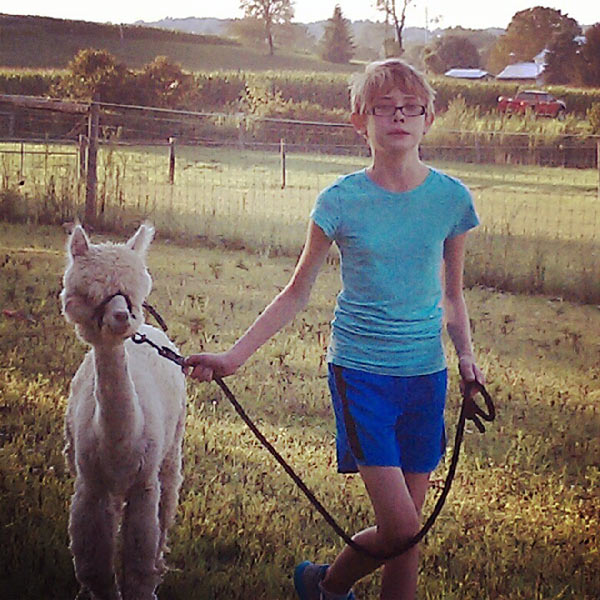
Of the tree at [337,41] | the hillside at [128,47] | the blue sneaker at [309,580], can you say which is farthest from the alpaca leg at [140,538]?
the tree at [337,41]

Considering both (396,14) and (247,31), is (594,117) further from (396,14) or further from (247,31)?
(247,31)

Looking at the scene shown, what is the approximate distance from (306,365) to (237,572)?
2.22ft

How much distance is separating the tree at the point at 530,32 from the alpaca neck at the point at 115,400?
5.75 ft

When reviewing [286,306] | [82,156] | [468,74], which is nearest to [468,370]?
[286,306]

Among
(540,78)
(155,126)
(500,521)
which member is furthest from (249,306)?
(540,78)

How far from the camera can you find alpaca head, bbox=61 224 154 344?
6.22 ft

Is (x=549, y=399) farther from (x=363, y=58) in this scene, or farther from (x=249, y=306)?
(x=363, y=58)

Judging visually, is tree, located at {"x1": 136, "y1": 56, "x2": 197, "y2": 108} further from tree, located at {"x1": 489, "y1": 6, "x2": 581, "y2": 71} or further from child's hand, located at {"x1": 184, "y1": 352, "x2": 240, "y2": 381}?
child's hand, located at {"x1": 184, "y1": 352, "x2": 240, "y2": 381}

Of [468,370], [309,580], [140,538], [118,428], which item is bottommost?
[309,580]

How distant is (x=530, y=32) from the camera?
304 centimetres

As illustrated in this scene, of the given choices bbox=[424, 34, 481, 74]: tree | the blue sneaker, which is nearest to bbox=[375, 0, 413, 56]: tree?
bbox=[424, 34, 481, 74]: tree

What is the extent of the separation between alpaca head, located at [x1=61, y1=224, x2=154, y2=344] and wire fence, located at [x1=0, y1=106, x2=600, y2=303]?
0.84 metres

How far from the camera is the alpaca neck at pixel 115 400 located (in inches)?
77.2

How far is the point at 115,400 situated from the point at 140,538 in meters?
0.39
